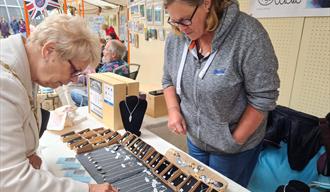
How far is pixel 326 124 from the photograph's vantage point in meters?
1.29

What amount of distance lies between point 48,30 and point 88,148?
0.65 metres

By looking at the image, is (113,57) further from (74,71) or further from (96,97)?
(74,71)

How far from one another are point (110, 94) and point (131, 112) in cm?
17

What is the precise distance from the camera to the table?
1.06 metres

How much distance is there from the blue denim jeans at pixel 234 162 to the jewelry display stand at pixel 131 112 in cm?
41

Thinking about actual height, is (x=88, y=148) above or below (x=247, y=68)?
below

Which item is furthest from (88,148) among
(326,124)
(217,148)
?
(326,124)

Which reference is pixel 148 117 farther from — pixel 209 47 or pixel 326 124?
pixel 326 124

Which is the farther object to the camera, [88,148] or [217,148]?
[88,148]

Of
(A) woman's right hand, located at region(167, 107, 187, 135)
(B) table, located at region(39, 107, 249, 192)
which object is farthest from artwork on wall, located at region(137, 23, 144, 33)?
(A) woman's right hand, located at region(167, 107, 187, 135)

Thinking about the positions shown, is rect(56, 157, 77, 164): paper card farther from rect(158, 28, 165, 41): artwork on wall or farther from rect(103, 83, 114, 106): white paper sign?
rect(158, 28, 165, 41): artwork on wall

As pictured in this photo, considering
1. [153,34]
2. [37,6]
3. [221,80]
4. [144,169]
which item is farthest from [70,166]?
[153,34]

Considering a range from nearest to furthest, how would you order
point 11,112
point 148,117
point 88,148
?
point 11,112 → point 88,148 → point 148,117

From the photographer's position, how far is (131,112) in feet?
4.66
